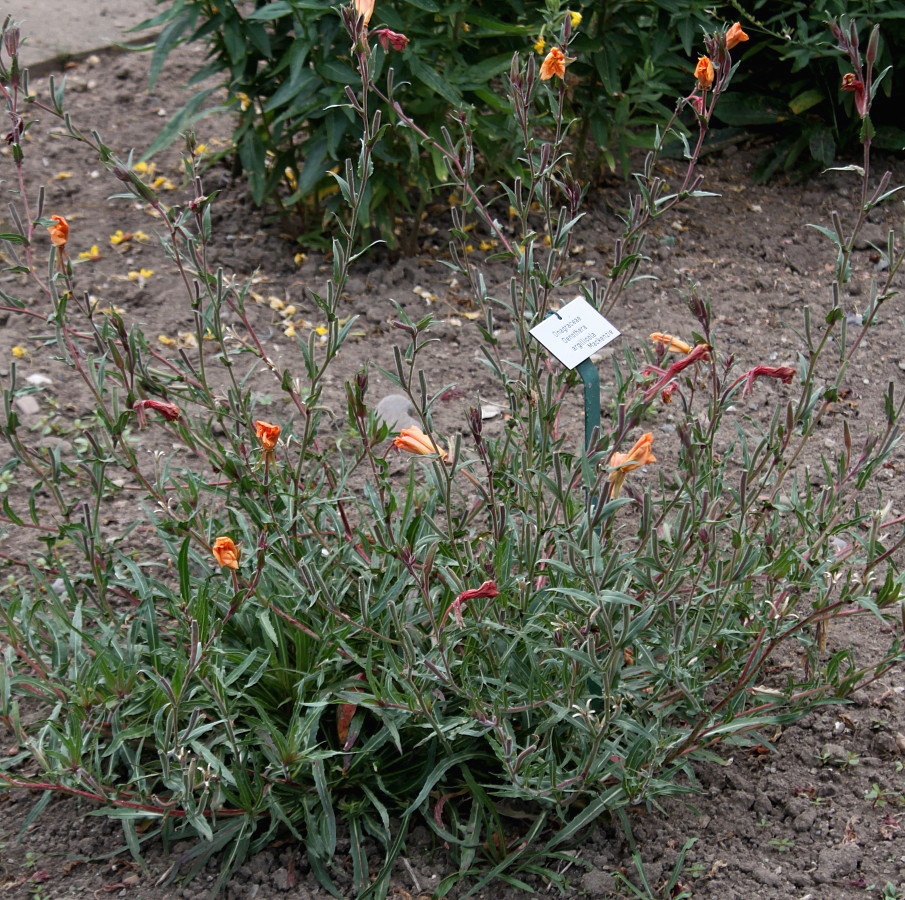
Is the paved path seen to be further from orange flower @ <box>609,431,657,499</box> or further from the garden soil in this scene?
orange flower @ <box>609,431,657,499</box>

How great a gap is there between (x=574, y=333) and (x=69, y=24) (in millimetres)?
5461

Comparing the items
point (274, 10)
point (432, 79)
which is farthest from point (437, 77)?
point (274, 10)

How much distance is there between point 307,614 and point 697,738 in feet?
2.87

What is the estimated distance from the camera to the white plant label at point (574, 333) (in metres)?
1.84

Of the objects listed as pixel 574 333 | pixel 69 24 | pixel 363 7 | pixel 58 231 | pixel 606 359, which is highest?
pixel 363 7

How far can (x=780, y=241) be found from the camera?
166 inches

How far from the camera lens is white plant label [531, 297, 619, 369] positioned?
72.6 inches

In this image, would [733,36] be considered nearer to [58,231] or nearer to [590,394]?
[590,394]

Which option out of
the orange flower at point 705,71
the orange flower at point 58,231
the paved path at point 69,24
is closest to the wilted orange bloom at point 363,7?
the orange flower at point 705,71

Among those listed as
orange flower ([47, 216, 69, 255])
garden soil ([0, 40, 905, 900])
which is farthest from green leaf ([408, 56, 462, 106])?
orange flower ([47, 216, 69, 255])

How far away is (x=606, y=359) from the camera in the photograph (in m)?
3.65

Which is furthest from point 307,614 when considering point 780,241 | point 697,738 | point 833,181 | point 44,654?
point 833,181

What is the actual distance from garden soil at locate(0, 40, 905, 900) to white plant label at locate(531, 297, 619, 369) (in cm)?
23

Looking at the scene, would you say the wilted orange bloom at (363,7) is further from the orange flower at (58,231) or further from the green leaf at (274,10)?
the green leaf at (274,10)
